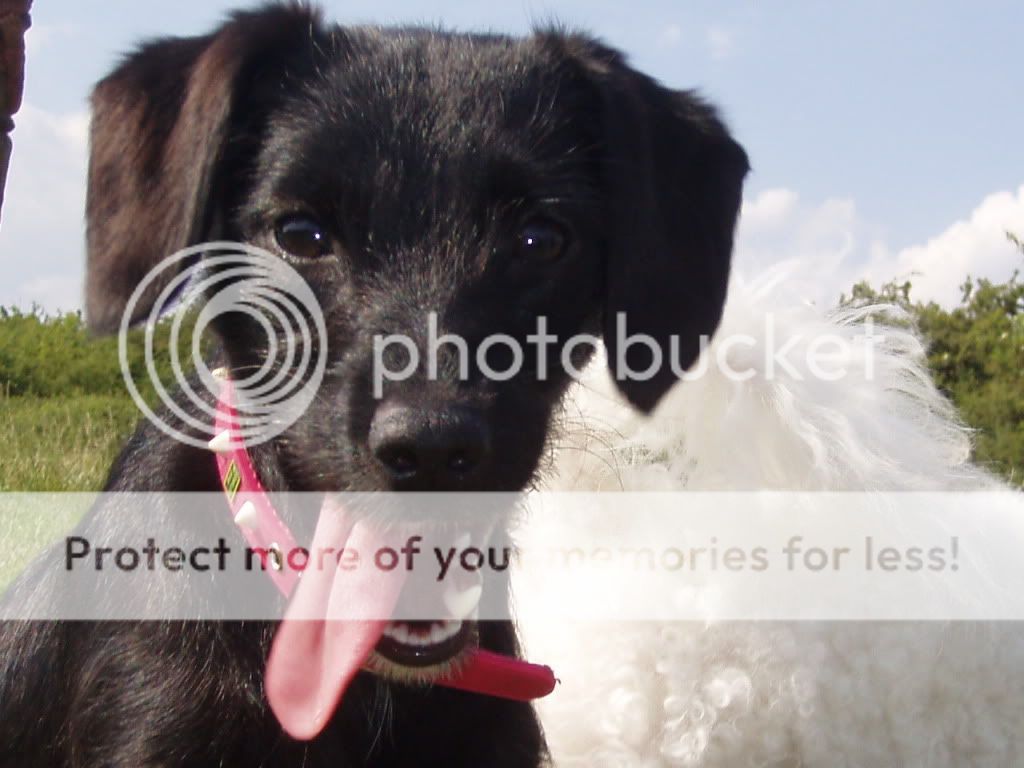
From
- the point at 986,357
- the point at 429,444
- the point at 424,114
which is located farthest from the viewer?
the point at 986,357

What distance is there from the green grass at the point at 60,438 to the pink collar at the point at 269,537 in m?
1.97

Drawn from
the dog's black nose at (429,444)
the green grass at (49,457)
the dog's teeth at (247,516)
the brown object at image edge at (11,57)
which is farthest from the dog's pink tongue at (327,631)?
the green grass at (49,457)

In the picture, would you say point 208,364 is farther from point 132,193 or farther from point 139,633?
point 139,633

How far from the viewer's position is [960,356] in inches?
222

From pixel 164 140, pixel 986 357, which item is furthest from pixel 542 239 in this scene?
pixel 986 357

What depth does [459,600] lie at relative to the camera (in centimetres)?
177

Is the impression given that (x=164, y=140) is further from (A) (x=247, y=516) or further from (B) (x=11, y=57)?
(A) (x=247, y=516)

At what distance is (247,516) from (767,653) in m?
1.04

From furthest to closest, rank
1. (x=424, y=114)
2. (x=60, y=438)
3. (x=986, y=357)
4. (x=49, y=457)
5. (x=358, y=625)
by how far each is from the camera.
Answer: (x=986, y=357) < (x=60, y=438) < (x=49, y=457) < (x=424, y=114) < (x=358, y=625)

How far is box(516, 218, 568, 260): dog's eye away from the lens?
1.85 meters

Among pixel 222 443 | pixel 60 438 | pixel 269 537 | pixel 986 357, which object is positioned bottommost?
pixel 269 537

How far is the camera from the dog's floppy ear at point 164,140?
5.77 ft

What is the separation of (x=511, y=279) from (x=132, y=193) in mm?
636

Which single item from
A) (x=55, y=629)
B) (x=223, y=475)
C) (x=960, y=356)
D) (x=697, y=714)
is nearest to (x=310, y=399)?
(x=223, y=475)
